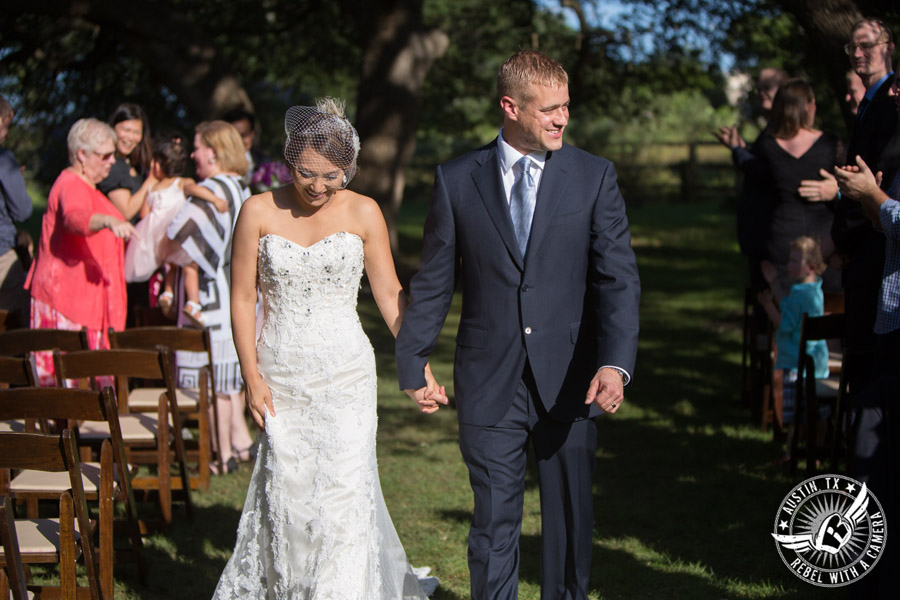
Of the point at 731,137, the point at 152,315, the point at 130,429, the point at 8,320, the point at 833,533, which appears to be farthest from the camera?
the point at 731,137

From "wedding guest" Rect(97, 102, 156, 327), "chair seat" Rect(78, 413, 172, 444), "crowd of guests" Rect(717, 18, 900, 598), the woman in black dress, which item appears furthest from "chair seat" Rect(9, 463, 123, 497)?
the woman in black dress

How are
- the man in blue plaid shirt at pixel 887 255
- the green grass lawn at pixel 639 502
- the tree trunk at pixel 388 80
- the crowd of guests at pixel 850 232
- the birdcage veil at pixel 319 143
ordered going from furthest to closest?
the tree trunk at pixel 388 80 → the green grass lawn at pixel 639 502 → the man in blue plaid shirt at pixel 887 255 → the birdcage veil at pixel 319 143 → the crowd of guests at pixel 850 232

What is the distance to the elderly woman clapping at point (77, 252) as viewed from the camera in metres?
6.94

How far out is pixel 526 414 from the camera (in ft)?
13.2

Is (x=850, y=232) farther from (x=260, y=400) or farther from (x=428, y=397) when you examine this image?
(x=260, y=400)

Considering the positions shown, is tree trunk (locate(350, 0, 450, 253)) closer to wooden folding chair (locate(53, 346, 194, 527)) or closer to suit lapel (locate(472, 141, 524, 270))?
wooden folding chair (locate(53, 346, 194, 527))

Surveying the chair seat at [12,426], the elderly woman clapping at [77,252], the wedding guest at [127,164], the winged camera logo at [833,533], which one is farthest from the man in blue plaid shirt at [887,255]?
the wedding guest at [127,164]

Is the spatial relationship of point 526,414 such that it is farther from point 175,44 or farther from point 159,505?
point 175,44

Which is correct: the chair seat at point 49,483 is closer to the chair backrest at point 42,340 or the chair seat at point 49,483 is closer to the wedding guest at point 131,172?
the chair backrest at point 42,340

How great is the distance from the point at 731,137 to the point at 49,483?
608 centimetres

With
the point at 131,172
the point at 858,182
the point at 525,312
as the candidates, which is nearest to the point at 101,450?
the point at 525,312

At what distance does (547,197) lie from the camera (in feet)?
12.8

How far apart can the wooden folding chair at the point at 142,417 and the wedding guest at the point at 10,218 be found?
4.25 ft

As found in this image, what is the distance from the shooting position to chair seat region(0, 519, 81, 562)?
14.0ft
